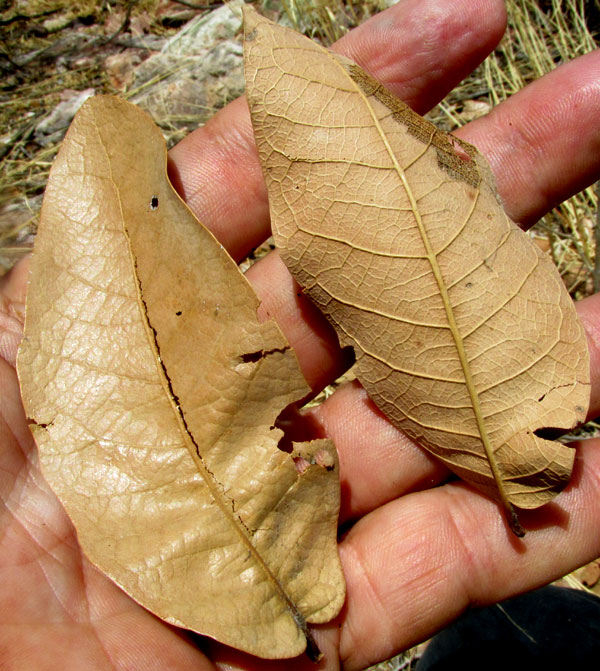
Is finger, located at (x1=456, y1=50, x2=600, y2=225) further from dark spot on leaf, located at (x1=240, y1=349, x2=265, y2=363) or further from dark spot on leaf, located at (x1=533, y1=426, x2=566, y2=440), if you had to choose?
dark spot on leaf, located at (x1=240, y1=349, x2=265, y2=363)

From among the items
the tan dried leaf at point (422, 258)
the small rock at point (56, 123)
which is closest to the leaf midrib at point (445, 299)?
the tan dried leaf at point (422, 258)

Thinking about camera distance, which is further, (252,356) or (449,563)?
(449,563)

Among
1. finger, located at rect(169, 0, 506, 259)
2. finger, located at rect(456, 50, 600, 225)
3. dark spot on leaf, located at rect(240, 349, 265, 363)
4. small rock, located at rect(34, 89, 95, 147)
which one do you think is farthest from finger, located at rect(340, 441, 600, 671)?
small rock, located at rect(34, 89, 95, 147)

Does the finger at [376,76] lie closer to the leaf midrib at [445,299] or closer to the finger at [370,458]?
the leaf midrib at [445,299]

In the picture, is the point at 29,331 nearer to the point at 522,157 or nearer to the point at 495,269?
the point at 495,269

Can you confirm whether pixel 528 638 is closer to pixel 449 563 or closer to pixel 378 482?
pixel 449 563

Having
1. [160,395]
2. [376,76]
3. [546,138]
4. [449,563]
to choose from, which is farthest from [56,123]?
[449,563]
